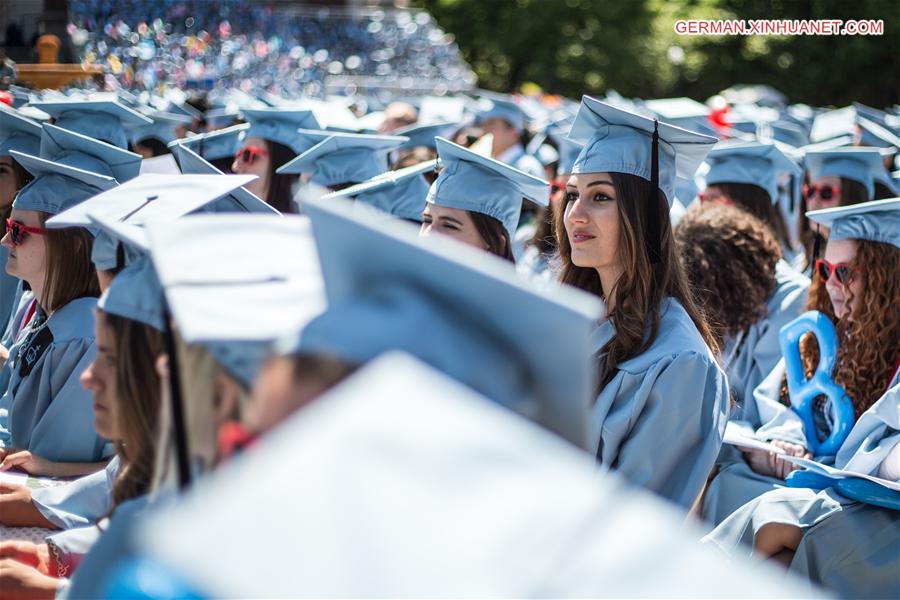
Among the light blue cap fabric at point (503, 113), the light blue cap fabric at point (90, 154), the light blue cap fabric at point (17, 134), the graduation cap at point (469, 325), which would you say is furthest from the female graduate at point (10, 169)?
the light blue cap fabric at point (503, 113)

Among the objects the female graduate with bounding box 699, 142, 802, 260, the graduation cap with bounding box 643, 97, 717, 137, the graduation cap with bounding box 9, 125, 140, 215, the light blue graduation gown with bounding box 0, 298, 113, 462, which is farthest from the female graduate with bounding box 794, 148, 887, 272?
the light blue graduation gown with bounding box 0, 298, 113, 462

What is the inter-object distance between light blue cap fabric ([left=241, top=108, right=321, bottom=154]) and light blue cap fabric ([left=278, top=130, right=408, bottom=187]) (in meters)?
0.67

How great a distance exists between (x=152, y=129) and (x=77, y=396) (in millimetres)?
3755

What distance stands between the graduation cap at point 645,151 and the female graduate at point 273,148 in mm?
2448

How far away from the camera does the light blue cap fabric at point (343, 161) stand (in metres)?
4.76

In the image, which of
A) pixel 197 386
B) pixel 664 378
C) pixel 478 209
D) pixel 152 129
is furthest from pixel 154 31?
pixel 197 386

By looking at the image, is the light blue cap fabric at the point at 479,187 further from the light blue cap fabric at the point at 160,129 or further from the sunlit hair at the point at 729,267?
the light blue cap fabric at the point at 160,129

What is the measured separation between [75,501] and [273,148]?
3025 mm

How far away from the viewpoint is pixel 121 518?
145 cm

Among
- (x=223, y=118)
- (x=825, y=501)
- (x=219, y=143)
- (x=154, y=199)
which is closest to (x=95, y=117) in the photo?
(x=219, y=143)

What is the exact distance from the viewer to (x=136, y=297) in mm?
1622

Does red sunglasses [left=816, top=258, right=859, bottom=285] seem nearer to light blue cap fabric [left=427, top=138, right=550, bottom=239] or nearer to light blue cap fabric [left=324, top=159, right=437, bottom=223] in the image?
light blue cap fabric [left=427, top=138, right=550, bottom=239]

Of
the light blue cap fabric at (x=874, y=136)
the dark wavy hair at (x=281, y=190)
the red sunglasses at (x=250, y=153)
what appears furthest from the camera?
the light blue cap fabric at (x=874, y=136)

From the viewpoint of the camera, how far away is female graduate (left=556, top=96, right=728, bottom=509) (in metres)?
2.72
